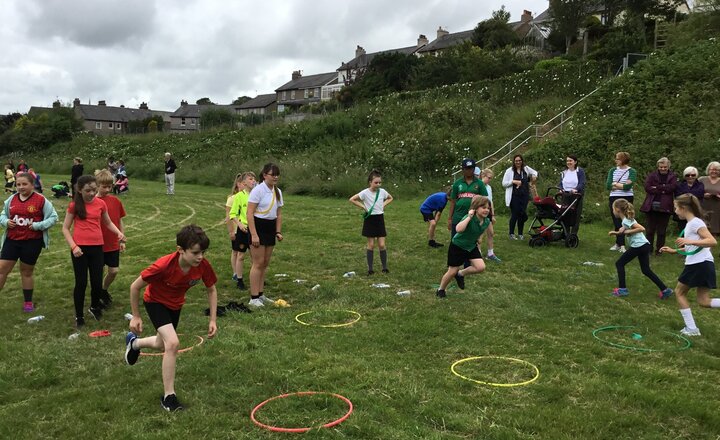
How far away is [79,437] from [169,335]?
96 centimetres

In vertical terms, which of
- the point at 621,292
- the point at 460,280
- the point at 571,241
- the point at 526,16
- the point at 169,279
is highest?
the point at 526,16

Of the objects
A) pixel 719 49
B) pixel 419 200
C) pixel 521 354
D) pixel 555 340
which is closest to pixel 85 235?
pixel 521 354

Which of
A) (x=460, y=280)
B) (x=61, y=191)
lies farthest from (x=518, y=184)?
(x=61, y=191)

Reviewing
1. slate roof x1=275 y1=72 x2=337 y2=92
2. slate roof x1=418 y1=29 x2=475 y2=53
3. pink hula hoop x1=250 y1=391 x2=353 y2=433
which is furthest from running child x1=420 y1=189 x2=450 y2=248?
slate roof x1=275 y1=72 x2=337 y2=92

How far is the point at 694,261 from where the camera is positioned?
20.5ft

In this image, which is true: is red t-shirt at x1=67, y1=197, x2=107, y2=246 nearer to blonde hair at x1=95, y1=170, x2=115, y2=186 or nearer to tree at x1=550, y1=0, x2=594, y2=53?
blonde hair at x1=95, y1=170, x2=115, y2=186

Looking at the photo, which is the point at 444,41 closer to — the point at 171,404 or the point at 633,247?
the point at 633,247

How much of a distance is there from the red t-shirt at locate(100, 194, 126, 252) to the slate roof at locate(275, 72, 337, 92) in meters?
79.5

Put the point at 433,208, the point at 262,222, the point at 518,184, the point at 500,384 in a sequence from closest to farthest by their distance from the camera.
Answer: the point at 500,384 → the point at 262,222 → the point at 433,208 → the point at 518,184

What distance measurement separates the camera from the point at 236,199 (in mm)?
8578

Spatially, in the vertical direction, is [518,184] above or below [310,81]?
below

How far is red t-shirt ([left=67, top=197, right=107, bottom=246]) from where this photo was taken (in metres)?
6.62

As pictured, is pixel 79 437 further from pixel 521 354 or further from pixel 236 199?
pixel 236 199

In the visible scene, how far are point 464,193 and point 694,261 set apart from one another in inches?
149
